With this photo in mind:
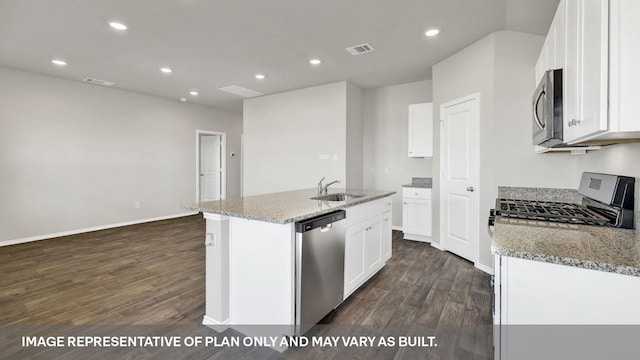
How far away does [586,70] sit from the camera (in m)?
1.19

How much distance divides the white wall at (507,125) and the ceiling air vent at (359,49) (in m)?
1.25

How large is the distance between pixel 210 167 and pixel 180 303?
567cm

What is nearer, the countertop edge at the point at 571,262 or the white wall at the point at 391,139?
the countertop edge at the point at 571,262

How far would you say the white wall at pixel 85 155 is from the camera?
440 centimetres

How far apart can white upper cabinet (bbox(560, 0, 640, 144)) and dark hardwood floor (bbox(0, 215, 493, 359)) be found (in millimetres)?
1521

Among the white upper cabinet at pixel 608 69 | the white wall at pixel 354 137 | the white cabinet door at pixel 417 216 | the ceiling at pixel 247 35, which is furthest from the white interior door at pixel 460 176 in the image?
→ the white upper cabinet at pixel 608 69

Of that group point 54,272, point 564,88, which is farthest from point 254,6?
point 54,272

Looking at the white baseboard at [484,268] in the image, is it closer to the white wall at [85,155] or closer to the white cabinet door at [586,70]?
the white cabinet door at [586,70]

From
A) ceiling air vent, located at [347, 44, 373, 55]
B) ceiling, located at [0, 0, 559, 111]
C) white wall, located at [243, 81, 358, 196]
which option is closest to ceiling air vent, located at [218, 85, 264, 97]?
white wall, located at [243, 81, 358, 196]

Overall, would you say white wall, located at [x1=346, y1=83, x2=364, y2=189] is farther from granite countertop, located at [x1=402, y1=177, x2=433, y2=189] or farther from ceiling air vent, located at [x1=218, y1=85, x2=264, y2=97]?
ceiling air vent, located at [x1=218, y1=85, x2=264, y2=97]

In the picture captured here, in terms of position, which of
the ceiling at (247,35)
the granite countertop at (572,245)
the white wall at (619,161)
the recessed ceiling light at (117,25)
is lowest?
the granite countertop at (572,245)

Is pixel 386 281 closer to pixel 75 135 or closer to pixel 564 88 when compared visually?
pixel 564 88

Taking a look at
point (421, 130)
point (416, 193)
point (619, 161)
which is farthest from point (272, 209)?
point (421, 130)

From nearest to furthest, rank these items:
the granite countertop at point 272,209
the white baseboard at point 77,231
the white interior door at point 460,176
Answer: the granite countertop at point 272,209
the white interior door at point 460,176
the white baseboard at point 77,231
